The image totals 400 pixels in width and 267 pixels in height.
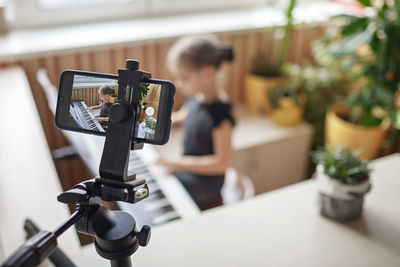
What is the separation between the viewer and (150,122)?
0.46 metres

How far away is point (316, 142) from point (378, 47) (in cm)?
86

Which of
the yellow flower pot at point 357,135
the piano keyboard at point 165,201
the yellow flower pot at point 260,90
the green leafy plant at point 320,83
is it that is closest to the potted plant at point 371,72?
the yellow flower pot at point 357,135

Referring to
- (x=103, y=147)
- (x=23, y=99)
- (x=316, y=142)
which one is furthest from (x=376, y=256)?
(x=316, y=142)

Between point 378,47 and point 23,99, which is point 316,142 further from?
point 23,99

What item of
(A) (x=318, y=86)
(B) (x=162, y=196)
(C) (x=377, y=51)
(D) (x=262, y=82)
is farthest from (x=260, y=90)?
(B) (x=162, y=196)

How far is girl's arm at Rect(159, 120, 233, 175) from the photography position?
58.3 inches

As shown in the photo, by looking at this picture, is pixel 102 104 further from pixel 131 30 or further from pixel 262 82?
pixel 262 82

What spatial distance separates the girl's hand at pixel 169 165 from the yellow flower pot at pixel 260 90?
980mm

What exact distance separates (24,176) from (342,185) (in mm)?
818

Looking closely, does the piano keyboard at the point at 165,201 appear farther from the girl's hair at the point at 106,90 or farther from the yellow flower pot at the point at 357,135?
the yellow flower pot at the point at 357,135

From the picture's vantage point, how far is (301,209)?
0.97 m

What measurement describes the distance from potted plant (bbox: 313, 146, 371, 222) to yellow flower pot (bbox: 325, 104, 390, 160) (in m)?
1.09

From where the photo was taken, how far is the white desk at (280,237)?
0.80m

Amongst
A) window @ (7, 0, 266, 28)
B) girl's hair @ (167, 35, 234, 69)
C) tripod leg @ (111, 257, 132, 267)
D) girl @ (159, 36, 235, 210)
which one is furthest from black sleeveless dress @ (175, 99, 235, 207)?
tripod leg @ (111, 257, 132, 267)
